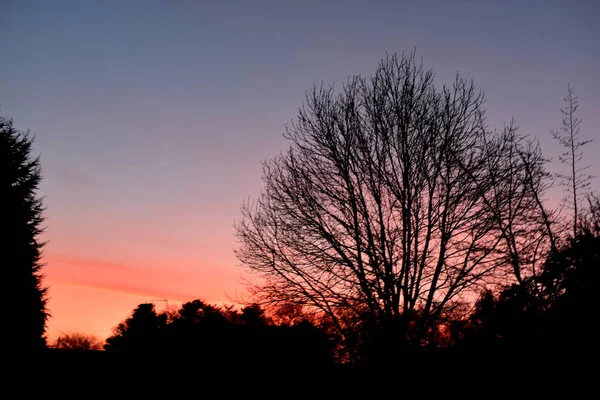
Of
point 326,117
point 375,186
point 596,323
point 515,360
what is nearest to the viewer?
point 596,323

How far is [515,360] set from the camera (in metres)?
8.00

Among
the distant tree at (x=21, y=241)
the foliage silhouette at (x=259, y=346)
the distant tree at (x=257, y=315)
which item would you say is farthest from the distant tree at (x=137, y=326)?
the foliage silhouette at (x=259, y=346)

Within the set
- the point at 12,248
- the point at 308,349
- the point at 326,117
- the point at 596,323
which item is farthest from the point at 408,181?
the point at 12,248

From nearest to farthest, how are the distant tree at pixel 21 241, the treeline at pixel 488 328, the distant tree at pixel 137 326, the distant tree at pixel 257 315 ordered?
the treeline at pixel 488 328
the distant tree at pixel 257 315
the distant tree at pixel 21 241
the distant tree at pixel 137 326

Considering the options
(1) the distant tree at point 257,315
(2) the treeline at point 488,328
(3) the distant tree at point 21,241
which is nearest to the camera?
(2) the treeline at point 488,328

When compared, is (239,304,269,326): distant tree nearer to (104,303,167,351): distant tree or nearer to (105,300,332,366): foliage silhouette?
(105,300,332,366): foliage silhouette

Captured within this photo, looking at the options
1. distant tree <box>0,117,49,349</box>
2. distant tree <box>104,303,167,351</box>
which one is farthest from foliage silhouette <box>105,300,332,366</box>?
distant tree <box>104,303,167,351</box>

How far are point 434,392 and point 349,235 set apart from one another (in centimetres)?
396

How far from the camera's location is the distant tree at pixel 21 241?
17.7 m

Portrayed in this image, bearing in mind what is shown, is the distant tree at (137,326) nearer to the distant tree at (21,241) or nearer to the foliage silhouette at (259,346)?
the distant tree at (21,241)

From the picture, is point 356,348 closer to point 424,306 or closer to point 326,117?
point 424,306

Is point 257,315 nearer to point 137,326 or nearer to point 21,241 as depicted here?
point 21,241

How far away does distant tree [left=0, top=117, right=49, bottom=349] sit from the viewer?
1772 centimetres

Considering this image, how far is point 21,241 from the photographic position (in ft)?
61.3
